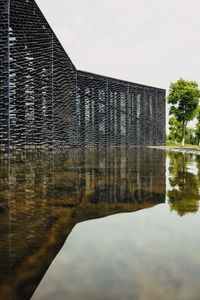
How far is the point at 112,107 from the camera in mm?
42000

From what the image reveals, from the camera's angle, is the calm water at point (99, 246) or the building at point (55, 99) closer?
the calm water at point (99, 246)

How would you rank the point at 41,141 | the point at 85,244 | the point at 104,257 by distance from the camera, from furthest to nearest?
the point at 41,141 < the point at 85,244 < the point at 104,257

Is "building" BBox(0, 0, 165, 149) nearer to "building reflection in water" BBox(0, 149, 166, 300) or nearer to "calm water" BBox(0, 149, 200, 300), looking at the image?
"building reflection in water" BBox(0, 149, 166, 300)

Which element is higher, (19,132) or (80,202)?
(19,132)

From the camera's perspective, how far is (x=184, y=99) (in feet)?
152

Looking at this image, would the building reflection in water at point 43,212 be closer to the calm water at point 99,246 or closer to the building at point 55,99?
the calm water at point 99,246

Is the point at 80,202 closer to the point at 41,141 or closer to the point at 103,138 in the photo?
the point at 41,141

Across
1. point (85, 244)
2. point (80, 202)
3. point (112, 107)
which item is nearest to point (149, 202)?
point (80, 202)

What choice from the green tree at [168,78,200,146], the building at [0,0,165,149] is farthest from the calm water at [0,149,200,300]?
the green tree at [168,78,200,146]

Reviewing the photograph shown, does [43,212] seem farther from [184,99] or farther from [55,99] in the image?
[184,99]

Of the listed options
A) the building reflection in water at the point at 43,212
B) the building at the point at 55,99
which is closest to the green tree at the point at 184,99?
the building at the point at 55,99

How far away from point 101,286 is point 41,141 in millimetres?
22946

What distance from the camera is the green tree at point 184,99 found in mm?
46156

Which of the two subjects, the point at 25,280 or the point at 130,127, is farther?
the point at 130,127
